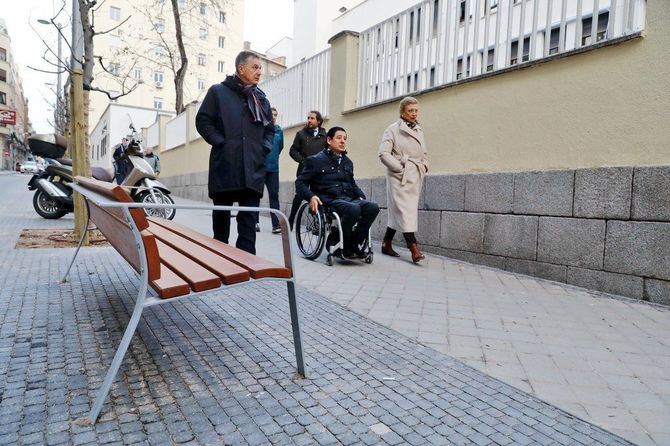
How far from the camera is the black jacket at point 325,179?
5668mm

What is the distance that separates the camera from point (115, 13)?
54094mm

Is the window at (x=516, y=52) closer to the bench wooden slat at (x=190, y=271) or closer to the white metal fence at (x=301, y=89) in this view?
the white metal fence at (x=301, y=89)

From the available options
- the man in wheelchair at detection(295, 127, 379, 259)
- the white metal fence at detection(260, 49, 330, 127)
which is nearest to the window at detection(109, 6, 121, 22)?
the white metal fence at detection(260, 49, 330, 127)

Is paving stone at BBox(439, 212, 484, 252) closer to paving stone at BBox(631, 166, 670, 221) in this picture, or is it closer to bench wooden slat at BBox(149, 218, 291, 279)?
paving stone at BBox(631, 166, 670, 221)

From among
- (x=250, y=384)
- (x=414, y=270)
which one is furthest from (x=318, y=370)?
(x=414, y=270)

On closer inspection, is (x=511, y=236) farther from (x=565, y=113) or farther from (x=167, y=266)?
(x=167, y=266)

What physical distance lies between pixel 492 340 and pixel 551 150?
2735mm

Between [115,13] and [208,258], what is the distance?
198 feet

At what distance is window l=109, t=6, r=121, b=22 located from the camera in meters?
53.3

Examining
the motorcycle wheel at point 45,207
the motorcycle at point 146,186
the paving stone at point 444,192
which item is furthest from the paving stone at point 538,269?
the motorcycle wheel at point 45,207

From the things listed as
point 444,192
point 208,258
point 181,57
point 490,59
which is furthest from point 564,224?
point 181,57

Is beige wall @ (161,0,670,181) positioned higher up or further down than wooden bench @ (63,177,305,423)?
higher up

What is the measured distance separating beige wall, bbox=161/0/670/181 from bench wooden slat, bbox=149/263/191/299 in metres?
4.08

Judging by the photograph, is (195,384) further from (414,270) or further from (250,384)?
(414,270)
